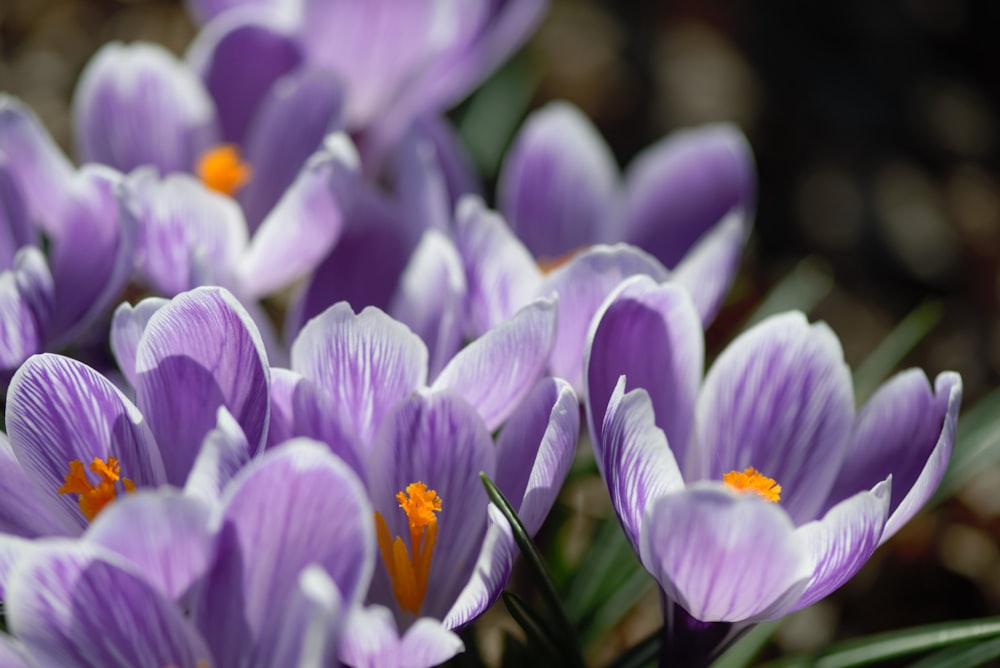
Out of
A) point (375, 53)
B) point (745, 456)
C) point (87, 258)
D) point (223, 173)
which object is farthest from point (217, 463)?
point (375, 53)

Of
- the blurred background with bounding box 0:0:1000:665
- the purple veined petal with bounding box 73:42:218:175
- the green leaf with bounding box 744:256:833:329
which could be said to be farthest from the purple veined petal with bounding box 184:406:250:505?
the blurred background with bounding box 0:0:1000:665

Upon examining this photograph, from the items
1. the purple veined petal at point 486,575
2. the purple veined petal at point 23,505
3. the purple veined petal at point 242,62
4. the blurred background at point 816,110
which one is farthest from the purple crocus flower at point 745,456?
the blurred background at point 816,110

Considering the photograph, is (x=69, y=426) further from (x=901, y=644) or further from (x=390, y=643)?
(x=901, y=644)

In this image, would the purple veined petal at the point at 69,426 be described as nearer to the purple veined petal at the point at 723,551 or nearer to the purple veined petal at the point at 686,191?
the purple veined petal at the point at 723,551

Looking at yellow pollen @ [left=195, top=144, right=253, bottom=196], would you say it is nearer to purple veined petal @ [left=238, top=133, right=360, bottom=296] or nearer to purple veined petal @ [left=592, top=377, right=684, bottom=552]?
purple veined petal @ [left=238, top=133, right=360, bottom=296]

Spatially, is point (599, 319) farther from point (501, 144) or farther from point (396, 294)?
point (501, 144)

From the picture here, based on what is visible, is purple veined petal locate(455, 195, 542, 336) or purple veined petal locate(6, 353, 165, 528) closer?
purple veined petal locate(6, 353, 165, 528)
